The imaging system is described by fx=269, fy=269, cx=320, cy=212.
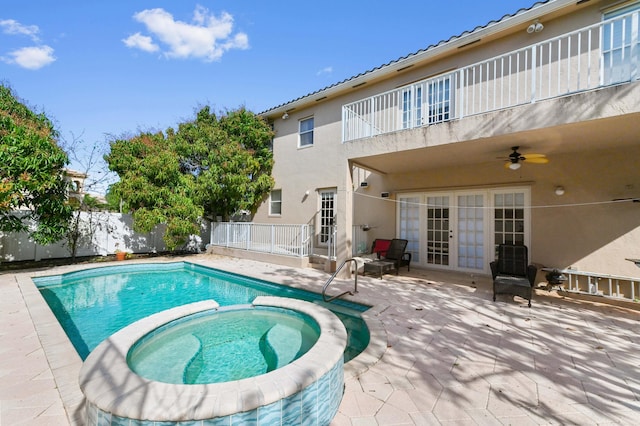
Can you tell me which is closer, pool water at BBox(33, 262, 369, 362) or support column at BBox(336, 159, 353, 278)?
pool water at BBox(33, 262, 369, 362)

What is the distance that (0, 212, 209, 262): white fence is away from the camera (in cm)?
1071

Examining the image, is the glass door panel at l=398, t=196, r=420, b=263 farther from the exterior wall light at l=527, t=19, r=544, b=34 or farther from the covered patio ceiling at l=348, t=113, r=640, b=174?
the exterior wall light at l=527, t=19, r=544, b=34

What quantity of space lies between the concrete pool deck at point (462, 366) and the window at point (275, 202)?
332 inches

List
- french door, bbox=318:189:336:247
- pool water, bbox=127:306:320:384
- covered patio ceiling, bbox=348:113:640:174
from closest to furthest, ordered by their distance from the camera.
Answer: pool water, bbox=127:306:320:384 < covered patio ceiling, bbox=348:113:640:174 < french door, bbox=318:189:336:247

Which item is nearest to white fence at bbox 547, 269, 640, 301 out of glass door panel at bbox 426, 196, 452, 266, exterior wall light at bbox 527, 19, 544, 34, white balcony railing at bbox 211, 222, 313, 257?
glass door panel at bbox 426, 196, 452, 266

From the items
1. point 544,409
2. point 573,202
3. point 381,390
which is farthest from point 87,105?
point 573,202

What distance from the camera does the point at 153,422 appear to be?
2004 mm

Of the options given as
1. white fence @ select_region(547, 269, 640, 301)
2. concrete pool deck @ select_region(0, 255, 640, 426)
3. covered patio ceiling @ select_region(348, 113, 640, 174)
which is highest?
covered patio ceiling @ select_region(348, 113, 640, 174)

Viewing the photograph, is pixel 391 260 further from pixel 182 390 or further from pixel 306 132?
pixel 182 390

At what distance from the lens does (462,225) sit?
929cm

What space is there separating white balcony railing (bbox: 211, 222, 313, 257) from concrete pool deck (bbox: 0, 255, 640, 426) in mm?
5037

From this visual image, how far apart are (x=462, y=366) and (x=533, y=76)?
5619 millimetres

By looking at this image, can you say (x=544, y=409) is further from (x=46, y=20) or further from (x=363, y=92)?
(x=46, y=20)

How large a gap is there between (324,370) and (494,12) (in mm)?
10788
